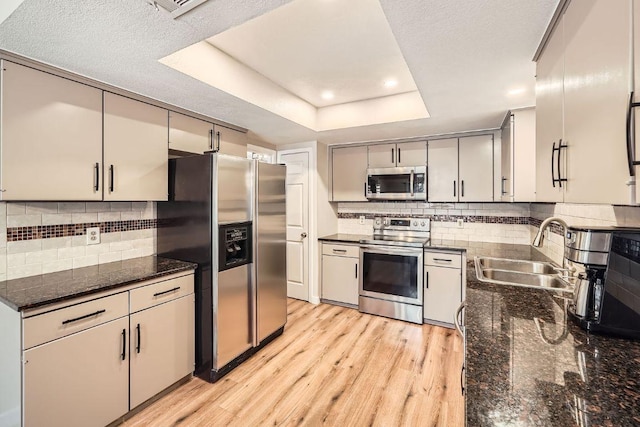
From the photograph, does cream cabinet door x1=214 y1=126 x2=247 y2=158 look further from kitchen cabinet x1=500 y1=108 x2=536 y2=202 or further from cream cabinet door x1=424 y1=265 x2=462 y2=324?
kitchen cabinet x1=500 y1=108 x2=536 y2=202

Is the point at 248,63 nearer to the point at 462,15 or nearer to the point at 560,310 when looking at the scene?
the point at 462,15

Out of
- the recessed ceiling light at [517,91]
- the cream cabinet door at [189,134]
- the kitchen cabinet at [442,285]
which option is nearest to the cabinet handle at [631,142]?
the recessed ceiling light at [517,91]

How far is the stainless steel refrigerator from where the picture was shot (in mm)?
2232

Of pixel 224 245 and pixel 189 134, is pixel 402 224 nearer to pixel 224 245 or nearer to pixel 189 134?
pixel 224 245

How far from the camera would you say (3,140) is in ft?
5.15

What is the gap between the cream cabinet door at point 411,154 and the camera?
A: 139 inches

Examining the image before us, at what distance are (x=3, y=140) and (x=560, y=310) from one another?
9.77ft

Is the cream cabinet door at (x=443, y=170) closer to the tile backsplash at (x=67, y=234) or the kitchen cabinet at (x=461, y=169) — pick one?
the kitchen cabinet at (x=461, y=169)

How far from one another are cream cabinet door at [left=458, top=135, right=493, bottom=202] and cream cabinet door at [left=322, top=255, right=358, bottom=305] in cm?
155

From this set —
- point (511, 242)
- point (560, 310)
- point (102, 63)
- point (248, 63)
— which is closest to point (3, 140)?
point (102, 63)

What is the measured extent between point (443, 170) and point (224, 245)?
8.59 ft

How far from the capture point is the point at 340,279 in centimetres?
375

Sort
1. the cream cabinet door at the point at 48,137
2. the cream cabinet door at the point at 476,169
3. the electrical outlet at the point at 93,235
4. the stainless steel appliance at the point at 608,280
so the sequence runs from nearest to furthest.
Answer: the stainless steel appliance at the point at 608,280, the cream cabinet door at the point at 48,137, the electrical outlet at the point at 93,235, the cream cabinet door at the point at 476,169

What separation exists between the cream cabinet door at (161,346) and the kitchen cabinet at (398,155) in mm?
2693
